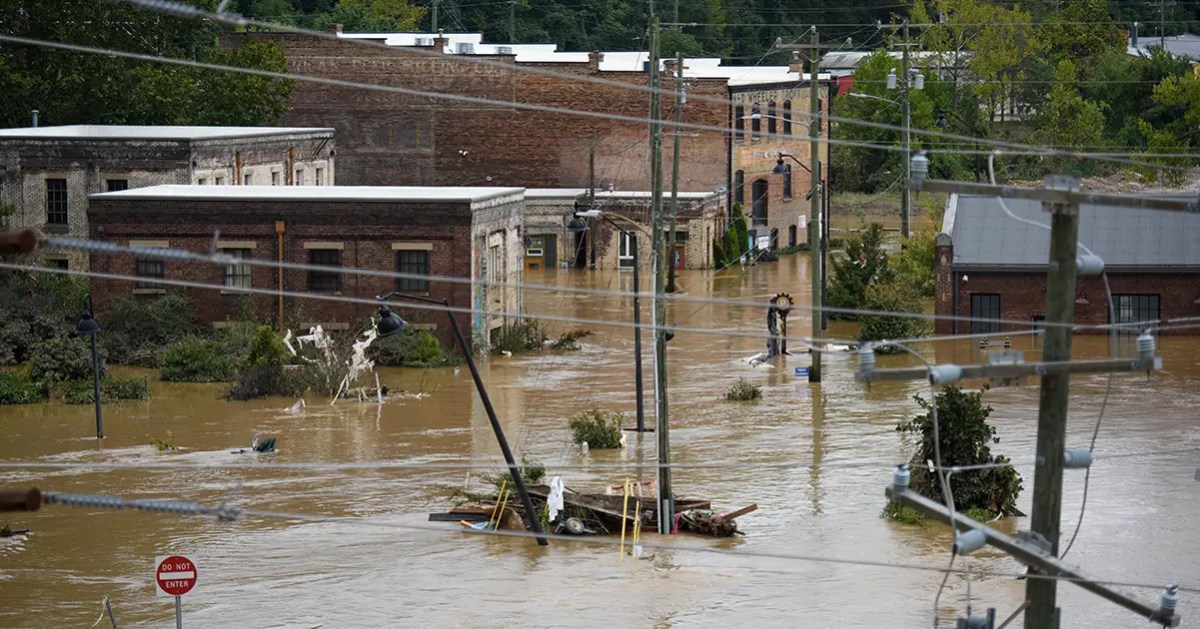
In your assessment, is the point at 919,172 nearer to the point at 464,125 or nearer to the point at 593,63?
the point at 593,63

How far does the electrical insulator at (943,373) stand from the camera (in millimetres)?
11773

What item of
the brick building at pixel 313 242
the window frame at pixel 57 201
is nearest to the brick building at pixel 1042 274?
the brick building at pixel 313 242

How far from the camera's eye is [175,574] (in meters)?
19.0

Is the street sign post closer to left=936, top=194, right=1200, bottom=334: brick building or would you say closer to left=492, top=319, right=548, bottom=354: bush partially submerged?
left=492, top=319, right=548, bottom=354: bush partially submerged

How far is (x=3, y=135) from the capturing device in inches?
1966

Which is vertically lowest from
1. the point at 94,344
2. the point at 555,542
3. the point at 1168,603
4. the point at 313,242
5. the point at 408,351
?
the point at 555,542

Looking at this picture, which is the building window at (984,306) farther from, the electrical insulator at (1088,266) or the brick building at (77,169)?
the electrical insulator at (1088,266)

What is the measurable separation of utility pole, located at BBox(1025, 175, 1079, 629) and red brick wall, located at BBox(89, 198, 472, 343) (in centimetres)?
3195

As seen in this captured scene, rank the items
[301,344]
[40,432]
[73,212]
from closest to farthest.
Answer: [40,432], [301,344], [73,212]

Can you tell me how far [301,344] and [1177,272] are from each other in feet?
70.9

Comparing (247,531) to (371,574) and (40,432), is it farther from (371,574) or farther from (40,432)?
(40,432)

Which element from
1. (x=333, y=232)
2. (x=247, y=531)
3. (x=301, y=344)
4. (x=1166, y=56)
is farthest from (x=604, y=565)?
(x=1166, y=56)

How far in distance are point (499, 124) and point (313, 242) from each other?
850 inches

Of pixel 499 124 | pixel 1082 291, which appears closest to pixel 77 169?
pixel 499 124
